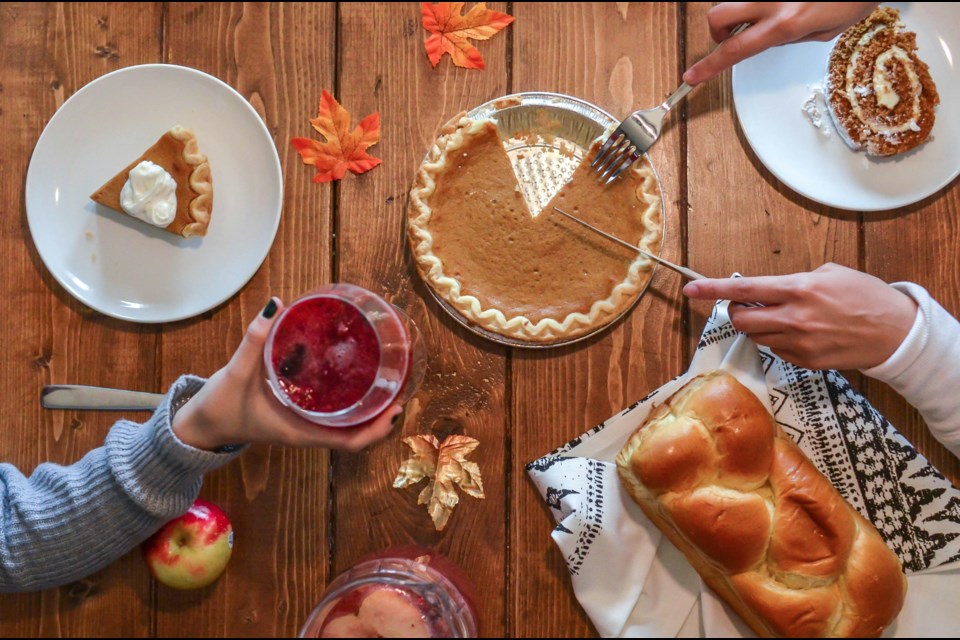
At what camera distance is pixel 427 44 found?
1687 mm

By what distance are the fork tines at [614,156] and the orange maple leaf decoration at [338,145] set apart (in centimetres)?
49

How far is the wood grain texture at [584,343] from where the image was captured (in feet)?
5.31

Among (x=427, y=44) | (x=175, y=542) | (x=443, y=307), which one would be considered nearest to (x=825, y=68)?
(x=427, y=44)

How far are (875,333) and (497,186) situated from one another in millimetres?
826

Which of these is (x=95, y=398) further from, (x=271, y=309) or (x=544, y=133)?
(x=544, y=133)

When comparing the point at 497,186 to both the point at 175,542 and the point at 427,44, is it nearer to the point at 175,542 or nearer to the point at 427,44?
the point at 427,44

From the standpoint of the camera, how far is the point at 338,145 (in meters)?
1.67

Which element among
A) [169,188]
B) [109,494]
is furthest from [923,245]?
[109,494]

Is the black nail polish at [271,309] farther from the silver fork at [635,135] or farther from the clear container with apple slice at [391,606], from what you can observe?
the silver fork at [635,135]

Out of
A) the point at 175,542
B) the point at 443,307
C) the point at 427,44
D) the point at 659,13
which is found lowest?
the point at 175,542

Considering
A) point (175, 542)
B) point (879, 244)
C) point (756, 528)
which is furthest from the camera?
point (879, 244)

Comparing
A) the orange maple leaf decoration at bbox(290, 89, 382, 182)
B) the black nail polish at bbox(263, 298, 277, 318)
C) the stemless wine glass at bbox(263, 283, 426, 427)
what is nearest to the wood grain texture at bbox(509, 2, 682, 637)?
the orange maple leaf decoration at bbox(290, 89, 382, 182)

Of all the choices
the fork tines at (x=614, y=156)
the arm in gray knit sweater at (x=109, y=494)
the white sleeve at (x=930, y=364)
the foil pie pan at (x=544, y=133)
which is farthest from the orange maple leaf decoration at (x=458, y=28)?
the white sleeve at (x=930, y=364)

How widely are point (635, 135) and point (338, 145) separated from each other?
2.14 feet
